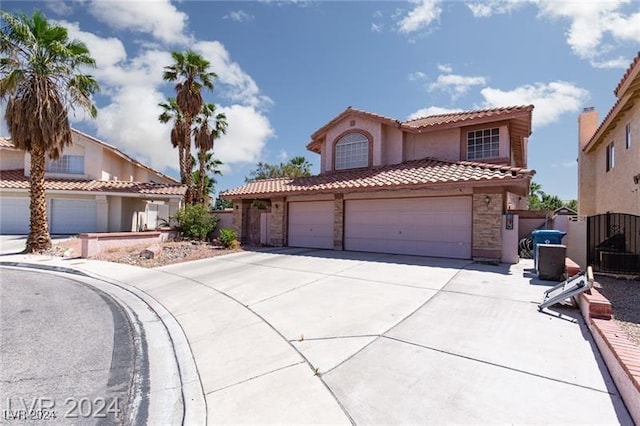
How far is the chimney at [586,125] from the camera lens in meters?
18.8

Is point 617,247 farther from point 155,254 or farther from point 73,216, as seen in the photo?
point 73,216

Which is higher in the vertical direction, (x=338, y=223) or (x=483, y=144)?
(x=483, y=144)

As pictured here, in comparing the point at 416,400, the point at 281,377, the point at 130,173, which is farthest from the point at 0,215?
the point at 416,400

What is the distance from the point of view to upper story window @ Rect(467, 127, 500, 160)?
14430mm

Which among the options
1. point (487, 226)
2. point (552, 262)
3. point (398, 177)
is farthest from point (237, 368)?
point (398, 177)

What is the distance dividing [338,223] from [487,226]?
6.52 metres

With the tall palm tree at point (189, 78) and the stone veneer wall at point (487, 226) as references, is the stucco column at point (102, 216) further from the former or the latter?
the stone veneer wall at point (487, 226)

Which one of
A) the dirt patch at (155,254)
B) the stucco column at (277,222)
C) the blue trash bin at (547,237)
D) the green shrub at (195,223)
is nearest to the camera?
the blue trash bin at (547,237)

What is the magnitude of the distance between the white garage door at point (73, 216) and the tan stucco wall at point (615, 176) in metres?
29.0

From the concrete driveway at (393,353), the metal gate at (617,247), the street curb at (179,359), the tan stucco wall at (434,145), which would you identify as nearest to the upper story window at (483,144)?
the tan stucco wall at (434,145)

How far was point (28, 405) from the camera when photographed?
3484mm

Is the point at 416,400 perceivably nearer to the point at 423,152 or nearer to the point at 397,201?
the point at 397,201

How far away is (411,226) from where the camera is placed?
533 inches

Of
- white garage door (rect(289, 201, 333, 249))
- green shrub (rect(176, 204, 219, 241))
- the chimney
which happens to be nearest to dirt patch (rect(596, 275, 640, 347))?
white garage door (rect(289, 201, 333, 249))
